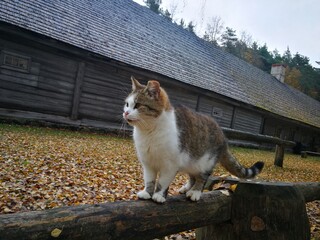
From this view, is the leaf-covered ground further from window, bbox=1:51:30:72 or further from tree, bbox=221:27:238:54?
tree, bbox=221:27:238:54

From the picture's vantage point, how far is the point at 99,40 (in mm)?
10617

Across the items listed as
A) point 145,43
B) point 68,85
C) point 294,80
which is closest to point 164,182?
point 68,85

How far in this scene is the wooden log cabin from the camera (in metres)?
8.90

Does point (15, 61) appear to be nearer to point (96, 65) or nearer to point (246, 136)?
point (96, 65)

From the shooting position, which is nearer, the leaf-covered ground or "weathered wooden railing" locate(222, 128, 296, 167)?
the leaf-covered ground

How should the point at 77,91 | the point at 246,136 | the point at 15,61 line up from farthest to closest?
the point at 77,91 → the point at 15,61 → the point at 246,136

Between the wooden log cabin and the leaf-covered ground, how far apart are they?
9.46 ft

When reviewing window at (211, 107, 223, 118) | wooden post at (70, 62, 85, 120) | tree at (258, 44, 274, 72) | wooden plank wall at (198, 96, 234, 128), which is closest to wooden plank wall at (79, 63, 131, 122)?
wooden post at (70, 62, 85, 120)

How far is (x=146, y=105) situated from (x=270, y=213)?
51.5 inches

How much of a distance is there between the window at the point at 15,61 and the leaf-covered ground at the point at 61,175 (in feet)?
9.83

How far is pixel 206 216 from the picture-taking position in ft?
6.07

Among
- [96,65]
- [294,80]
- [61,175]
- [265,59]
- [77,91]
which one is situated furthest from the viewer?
[265,59]

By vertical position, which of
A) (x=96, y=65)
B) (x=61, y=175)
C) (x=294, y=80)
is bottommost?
(x=61, y=175)

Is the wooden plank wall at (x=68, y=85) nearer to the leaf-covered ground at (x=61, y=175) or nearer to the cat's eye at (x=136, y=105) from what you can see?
the leaf-covered ground at (x=61, y=175)
